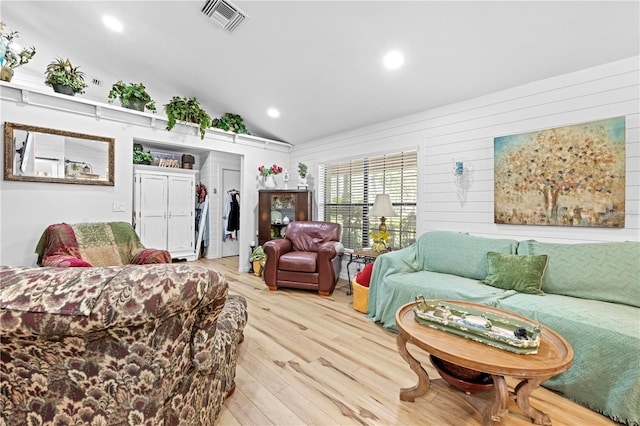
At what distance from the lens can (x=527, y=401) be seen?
1.37m

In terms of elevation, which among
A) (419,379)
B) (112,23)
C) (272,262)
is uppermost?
(112,23)

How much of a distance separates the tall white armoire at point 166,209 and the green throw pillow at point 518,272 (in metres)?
4.98

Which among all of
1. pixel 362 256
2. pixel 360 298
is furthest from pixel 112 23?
pixel 360 298

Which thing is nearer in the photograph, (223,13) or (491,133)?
(223,13)

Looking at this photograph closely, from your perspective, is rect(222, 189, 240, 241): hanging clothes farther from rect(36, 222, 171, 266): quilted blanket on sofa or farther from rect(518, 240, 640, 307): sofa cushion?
rect(518, 240, 640, 307): sofa cushion

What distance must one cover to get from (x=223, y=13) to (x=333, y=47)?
3.58 ft

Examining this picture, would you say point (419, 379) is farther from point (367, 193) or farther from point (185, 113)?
point (185, 113)

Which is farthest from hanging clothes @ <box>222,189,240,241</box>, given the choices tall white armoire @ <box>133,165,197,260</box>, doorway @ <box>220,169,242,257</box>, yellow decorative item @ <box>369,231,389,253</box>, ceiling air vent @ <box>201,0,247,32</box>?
ceiling air vent @ <box>201,0,247,32</box>

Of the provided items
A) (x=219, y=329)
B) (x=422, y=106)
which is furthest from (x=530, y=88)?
(x=219, y=329)

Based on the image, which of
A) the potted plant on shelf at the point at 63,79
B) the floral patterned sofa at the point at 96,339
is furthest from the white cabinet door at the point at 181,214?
the floral patterned sofa at the point at 96,339

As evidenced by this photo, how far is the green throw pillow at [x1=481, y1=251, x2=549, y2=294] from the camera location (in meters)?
2.22

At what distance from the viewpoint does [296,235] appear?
4223 millimetres

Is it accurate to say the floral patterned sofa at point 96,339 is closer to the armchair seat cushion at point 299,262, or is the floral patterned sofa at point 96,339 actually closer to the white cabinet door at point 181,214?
the armchair seat cushion at point 299,262

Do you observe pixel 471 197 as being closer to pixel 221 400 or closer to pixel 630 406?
pixel 630 406
